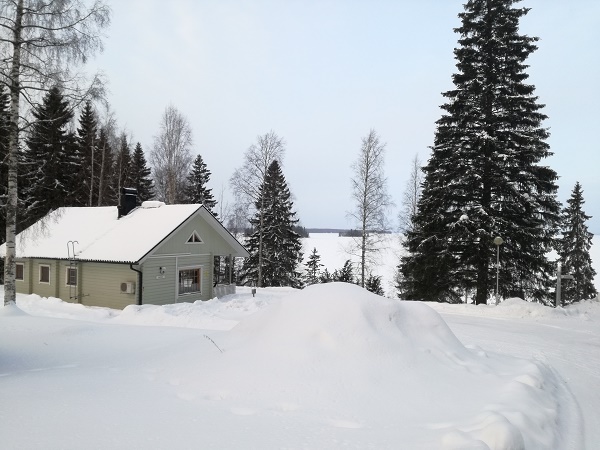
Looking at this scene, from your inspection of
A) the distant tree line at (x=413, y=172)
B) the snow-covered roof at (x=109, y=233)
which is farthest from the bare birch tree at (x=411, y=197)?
the snow-covered roof at (x=109, y=233)

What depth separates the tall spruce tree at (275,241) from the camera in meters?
30.7

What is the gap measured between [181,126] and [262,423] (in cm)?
2710

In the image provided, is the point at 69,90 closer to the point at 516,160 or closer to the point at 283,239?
the point at 516,160

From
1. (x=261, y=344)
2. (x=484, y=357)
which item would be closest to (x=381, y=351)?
(x=261, y=344)

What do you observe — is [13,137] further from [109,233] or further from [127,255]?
[109,233]

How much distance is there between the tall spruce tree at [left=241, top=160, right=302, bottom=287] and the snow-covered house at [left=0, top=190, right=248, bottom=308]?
9668mm

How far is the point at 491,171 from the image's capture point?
1770cm

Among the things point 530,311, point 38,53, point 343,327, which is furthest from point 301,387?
point 530,311

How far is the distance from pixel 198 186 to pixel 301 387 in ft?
103

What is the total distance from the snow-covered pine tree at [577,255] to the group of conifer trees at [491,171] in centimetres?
1452

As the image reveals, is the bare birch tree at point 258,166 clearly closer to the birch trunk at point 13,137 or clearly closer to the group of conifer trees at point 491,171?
the group of conifer trees at point 491,171

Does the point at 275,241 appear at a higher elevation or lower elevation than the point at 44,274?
higher

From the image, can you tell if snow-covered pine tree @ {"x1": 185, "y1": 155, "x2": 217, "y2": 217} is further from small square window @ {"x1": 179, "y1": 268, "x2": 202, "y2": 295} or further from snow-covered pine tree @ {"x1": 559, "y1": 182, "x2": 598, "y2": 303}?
snow-covered pine tree @ {"x1": 559, "y1": 182, "x2": 598, "y2": 303}

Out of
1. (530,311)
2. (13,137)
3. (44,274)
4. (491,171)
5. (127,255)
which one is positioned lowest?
(530,311)
